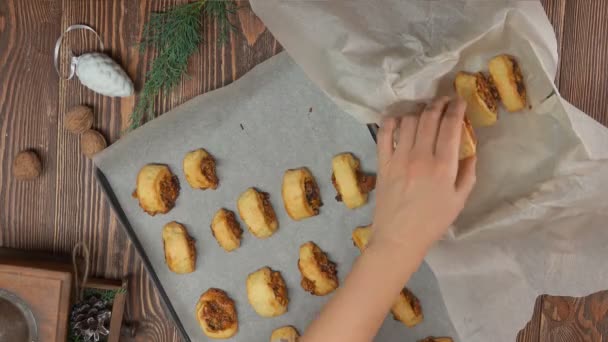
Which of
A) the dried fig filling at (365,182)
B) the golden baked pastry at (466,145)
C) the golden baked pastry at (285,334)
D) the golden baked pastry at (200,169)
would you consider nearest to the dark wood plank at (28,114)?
the golden baked pastry at (200,169)

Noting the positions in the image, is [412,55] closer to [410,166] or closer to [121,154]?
[410,166]

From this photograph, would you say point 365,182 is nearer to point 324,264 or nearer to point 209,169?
point 324,264

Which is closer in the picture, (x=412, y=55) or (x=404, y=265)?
(x=404, y=265)

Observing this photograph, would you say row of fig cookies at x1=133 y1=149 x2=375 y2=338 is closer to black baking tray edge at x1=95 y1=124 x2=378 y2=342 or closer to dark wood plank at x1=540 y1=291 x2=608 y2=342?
black baking tray edge at x1=95 y1=124 x2=378 y2=342

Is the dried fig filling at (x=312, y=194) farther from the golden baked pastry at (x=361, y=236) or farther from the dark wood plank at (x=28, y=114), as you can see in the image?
the dark wood plank at (x=28, y=114)

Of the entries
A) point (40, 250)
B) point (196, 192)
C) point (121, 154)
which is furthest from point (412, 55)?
point (40, 250)

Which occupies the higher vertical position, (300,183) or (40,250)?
(300,183)

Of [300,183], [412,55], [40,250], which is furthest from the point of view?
[40,250]
